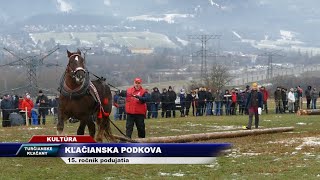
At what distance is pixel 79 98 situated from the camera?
43.4 ft

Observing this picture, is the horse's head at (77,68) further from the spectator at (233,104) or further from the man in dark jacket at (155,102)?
the spectator at (233,104)

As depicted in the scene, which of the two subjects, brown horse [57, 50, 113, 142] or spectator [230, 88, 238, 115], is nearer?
brown horse [57, 50, 113, 142]

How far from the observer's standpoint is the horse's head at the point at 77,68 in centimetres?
1270

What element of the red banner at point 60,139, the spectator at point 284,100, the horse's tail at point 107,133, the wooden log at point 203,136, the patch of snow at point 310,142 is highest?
the spectator at point 284,100

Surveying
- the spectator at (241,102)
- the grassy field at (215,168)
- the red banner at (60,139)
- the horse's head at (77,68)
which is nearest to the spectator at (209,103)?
the spectator at (241,102)

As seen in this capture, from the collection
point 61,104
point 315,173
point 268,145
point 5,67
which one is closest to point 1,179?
point 61,104

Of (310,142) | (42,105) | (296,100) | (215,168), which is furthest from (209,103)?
(215,168)

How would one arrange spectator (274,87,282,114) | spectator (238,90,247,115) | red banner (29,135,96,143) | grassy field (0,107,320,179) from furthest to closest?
spectator (274,87,282,114)
spectator (238,90,247,115)
grassy field (0,107,320,179)
red banner (29,135,96,143)

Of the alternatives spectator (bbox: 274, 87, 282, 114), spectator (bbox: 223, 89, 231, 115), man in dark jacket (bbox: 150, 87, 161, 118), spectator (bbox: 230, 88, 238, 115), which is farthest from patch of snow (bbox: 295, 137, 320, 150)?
spectator (bbox: 274, 87, 282, 114)

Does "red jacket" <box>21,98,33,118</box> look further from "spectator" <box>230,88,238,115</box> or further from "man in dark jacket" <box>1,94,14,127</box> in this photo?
"spectator" <box>230,88,238,115</box>

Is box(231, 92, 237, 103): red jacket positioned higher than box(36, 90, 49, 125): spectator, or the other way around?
box(231, 92, 237, 103): red jacket

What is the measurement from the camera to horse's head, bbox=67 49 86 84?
500 inches

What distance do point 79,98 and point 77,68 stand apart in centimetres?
80

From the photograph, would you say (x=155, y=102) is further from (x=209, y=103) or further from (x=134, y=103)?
(x=134, y=103)
